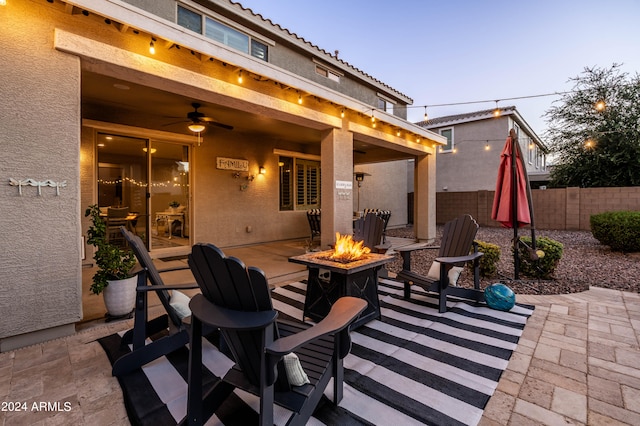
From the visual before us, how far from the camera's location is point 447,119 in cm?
1413

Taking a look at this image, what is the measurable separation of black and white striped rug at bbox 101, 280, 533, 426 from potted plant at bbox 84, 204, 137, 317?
1.44 feet

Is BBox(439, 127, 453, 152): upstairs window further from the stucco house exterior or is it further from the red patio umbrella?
the red patio umbrella

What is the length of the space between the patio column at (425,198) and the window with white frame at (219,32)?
5039mm

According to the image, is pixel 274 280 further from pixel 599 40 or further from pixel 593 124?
pixel 593 124

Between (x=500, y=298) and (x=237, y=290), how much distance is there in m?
3.06

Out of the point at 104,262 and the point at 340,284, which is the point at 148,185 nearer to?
the point at 104,262

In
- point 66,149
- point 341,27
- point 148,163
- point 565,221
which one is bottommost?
point 565,221

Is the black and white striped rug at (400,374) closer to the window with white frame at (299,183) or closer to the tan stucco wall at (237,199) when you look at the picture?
the tan stucco wall at (237,199)

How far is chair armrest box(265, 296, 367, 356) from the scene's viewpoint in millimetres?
1155

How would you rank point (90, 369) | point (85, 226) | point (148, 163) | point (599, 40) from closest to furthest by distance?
point (90, 369)
point (85, 226)
point (148, 163)
point (599, 40)

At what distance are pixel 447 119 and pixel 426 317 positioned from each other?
44.2ft

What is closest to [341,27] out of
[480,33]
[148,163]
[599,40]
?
[480,33]

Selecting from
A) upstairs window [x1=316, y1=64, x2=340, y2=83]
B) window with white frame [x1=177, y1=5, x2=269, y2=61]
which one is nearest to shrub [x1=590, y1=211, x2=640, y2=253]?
upstairs window [x1=316, y1=64, x2=340, y2=83]

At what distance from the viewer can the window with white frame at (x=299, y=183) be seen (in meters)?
8.62
